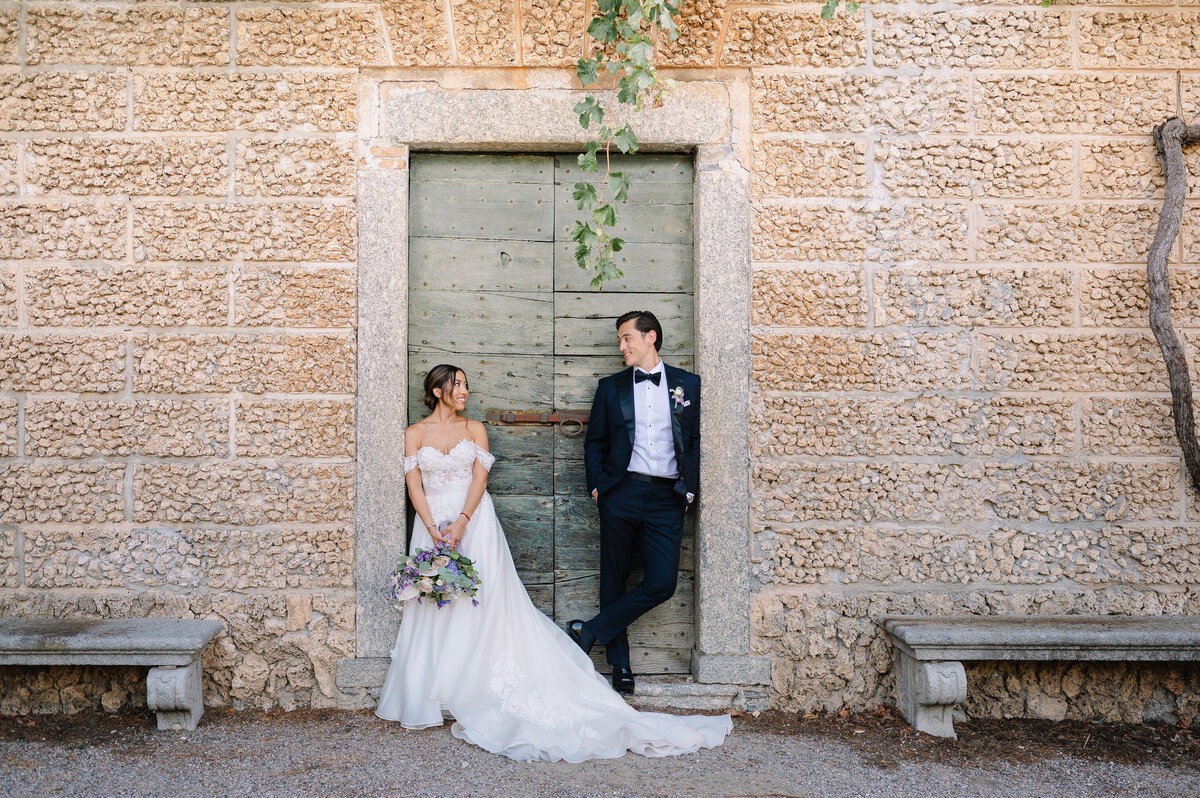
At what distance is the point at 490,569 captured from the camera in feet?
12.9

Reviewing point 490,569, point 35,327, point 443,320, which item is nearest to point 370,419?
point 443,320

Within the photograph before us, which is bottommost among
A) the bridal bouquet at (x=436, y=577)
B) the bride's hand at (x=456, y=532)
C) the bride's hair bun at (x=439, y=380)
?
the bridal bouquet at (x=436, y=577)

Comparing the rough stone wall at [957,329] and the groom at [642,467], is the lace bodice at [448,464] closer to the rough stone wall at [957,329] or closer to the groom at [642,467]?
the groom at [642,467]

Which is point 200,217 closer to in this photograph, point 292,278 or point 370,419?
point 292,278

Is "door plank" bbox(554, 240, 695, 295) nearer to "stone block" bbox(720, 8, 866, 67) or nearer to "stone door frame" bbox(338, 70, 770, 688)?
"stone door frame" bbox(338, 70, 770, 688)

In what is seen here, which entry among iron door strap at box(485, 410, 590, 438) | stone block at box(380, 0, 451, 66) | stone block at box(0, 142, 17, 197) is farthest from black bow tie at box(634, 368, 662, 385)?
stone block at box(0, 142, 17, 197)

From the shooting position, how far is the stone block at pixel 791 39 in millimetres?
4070

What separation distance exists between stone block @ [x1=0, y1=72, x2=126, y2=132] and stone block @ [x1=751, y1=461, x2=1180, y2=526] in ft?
11.7

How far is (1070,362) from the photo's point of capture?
4.10 meters

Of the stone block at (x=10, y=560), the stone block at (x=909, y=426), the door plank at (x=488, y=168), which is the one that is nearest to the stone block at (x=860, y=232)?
the stone block at (x=909, y=426)

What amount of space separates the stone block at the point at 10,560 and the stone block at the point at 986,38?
15.6 ft

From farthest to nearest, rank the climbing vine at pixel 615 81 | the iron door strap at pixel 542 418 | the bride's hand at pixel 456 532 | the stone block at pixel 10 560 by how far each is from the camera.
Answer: the iron door strap at pixel 542 418, the stone block at pixel 10 560, the bride's hand at pixel 456 532, the climbing vine at pixel 615 81

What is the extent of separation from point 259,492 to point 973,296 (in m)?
3.59

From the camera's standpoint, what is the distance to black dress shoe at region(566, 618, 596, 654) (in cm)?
398
